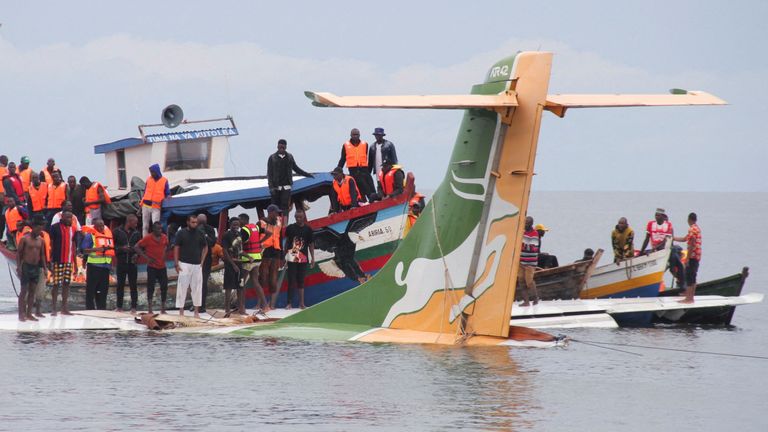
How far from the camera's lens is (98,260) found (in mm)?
22797

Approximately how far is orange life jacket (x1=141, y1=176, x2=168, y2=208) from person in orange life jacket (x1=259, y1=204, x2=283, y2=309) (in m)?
2.25

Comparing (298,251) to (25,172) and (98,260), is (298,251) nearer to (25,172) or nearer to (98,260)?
(98,260)

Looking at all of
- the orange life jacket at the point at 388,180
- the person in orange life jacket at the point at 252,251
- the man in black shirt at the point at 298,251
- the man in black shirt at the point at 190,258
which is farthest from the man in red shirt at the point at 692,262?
the man in black shirt at the point at 190,258

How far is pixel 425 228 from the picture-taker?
55.9 feet

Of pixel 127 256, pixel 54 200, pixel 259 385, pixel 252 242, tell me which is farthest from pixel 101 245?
pixel 259 385

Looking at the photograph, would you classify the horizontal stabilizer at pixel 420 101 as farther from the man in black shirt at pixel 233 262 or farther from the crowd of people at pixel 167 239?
the man in black shirt at pixel 233 262

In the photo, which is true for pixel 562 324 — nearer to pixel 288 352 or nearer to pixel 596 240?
pixel 288 352

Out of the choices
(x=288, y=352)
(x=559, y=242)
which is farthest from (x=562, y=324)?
(x=559, y=242)

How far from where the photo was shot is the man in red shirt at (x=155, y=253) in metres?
22.3

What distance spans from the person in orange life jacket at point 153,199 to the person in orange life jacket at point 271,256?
2.25 m

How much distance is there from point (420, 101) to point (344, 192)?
10.6 m

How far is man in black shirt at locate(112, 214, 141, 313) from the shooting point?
23031 millimetres

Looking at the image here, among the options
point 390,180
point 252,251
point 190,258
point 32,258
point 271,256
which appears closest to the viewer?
point 32,258

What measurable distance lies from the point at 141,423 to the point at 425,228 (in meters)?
4.79
